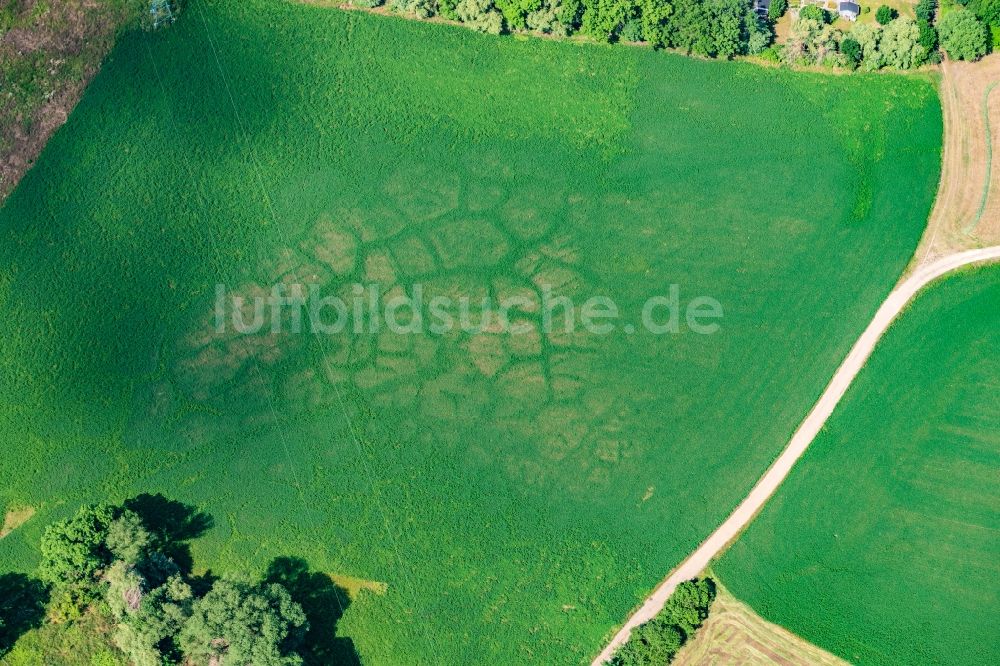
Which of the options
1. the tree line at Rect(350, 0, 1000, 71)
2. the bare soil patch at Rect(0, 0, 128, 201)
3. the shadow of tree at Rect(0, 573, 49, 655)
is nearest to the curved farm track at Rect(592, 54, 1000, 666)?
the tree line at Rect(350, 0, 1000, 71)

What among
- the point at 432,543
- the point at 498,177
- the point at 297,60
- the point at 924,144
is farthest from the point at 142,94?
the point at 924,144

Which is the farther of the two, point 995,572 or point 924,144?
point 924,144

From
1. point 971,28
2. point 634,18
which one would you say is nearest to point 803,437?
point 971,28

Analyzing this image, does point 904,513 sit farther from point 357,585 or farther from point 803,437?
point 357,585

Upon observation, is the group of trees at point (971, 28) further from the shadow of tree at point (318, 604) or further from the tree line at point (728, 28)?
the shadow of tree at point (318, 604)

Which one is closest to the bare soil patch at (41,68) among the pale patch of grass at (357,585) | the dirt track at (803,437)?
the pale patch of grass at (357,585)

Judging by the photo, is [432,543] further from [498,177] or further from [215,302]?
[498,177]

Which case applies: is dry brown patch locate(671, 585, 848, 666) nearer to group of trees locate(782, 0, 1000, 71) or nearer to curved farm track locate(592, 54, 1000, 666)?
curved farm track locate(592, 54, 1000, 666)
